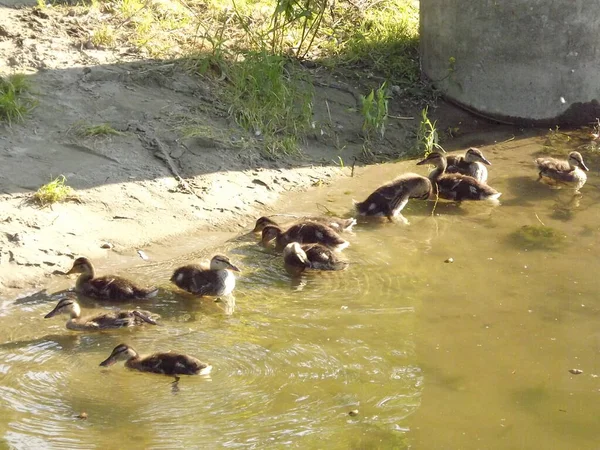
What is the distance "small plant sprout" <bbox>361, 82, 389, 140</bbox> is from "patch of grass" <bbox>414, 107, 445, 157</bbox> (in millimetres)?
414

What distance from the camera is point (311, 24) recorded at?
40.1 ft

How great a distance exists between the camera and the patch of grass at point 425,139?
10.7 metres

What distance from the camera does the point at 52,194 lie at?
27.2 ft

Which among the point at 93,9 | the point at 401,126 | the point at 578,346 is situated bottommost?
the point at 578,346

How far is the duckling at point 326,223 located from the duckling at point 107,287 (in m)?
1.47

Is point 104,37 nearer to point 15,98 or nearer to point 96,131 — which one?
point 15,98

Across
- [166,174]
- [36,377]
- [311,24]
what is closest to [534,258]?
[166,174]

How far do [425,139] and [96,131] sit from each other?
3.64 metres

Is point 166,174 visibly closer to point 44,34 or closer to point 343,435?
point 44,34

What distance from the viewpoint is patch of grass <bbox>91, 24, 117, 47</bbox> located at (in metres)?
10.7

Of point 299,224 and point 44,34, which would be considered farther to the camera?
point 44,34

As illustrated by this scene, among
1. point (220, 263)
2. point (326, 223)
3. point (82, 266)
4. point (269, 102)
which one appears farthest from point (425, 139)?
point (82, 266)

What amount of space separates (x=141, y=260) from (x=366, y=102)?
368 centimetres

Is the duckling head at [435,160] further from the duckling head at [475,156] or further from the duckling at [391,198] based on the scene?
the duckling at [391,198]
